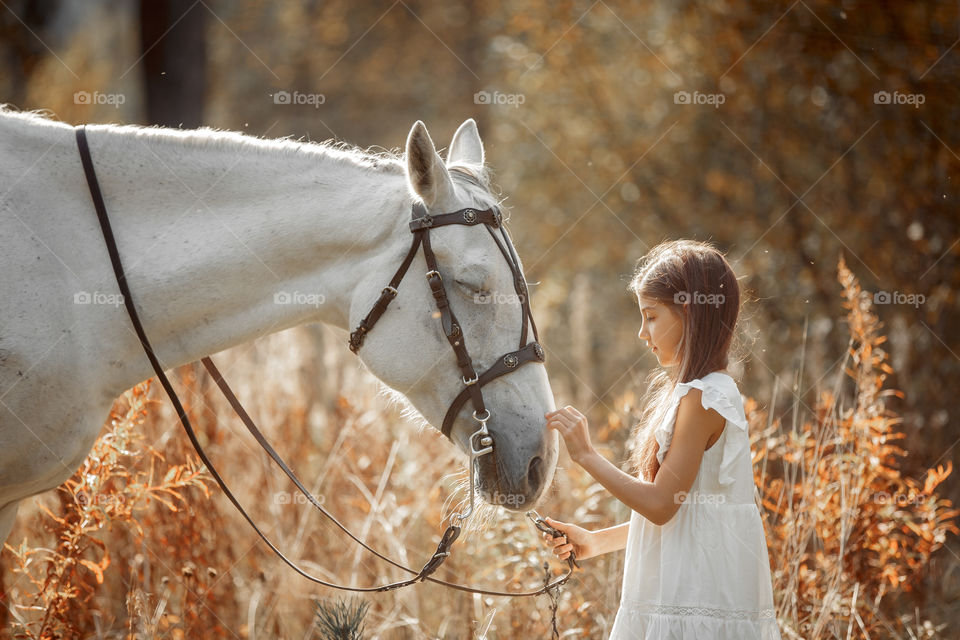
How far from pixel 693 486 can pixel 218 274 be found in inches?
61.6

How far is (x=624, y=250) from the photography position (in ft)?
29.1

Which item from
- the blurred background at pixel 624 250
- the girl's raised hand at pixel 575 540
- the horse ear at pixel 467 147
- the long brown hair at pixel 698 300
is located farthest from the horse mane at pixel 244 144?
the girl's raised hand at pixel 575 540

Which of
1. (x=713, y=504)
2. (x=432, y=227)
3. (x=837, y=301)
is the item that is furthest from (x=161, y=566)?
(x=837, y=301)

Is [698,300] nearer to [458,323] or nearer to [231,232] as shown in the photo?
[458,323]

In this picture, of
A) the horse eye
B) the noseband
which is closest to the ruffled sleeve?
the noseband

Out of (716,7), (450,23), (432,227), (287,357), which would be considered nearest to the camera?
(432,227)

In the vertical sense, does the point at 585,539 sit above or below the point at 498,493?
below

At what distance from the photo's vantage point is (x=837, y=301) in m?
6.14

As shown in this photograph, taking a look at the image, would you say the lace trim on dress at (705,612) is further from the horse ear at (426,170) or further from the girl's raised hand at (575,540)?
the horse ear at (426,170)

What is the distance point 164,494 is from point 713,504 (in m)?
2.72

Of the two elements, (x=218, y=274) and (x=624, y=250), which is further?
(x=624, y=250)

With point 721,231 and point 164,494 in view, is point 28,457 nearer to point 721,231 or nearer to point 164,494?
point 164,494

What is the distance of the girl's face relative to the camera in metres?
2.40

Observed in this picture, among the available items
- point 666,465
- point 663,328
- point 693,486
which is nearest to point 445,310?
point 663,328
